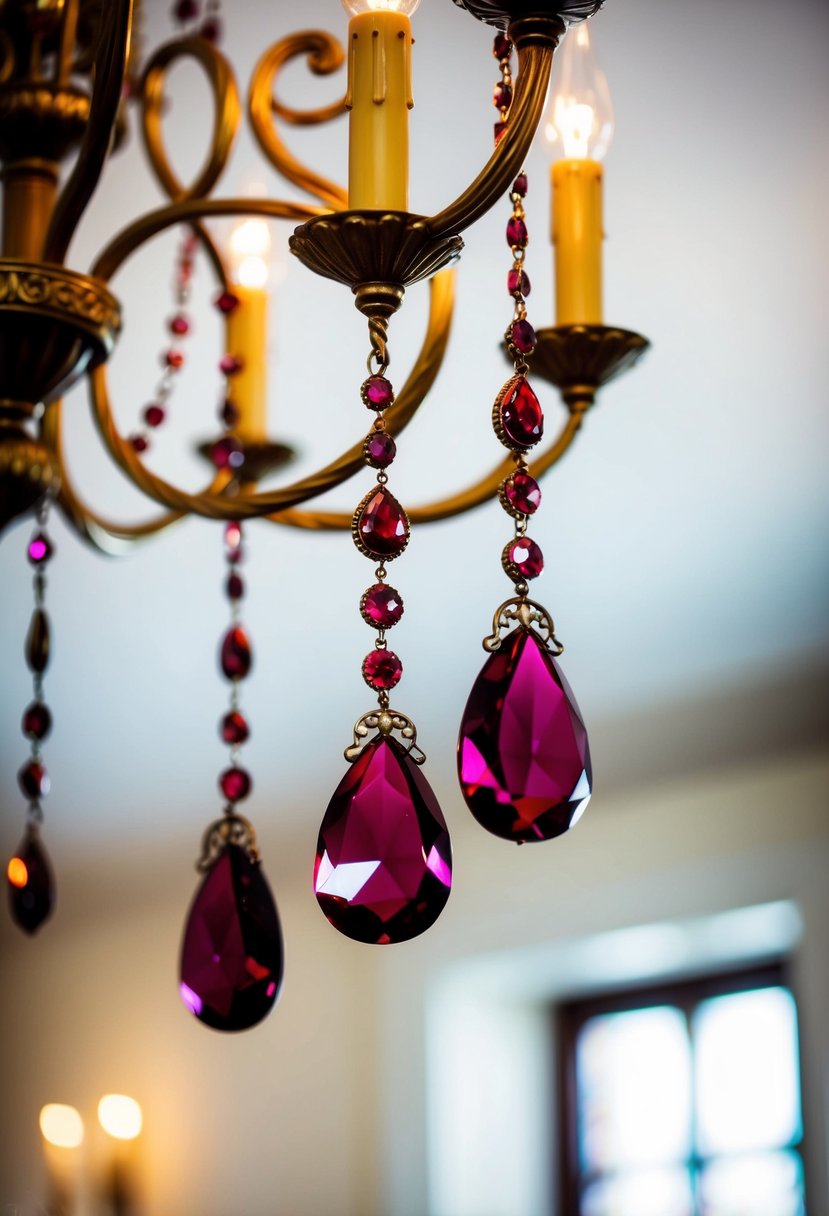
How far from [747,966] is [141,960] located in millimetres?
1337

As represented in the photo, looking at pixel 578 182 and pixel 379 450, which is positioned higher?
pixel 578 182

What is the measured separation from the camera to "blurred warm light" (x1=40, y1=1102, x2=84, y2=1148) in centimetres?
378

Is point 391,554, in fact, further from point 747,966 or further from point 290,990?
point 290,990

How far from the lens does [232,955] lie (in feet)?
3.17

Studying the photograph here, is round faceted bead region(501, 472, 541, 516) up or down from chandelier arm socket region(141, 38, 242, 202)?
down

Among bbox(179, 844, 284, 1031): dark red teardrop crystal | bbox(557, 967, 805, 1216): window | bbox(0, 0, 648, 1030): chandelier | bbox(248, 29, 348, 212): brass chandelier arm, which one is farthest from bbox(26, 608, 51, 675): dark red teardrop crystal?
bbox(557, 967, 805, 1216): window

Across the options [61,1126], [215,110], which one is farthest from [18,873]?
[61,1126]

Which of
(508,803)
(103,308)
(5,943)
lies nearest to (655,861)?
(5,943)

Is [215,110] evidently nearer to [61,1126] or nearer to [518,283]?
[518,283]

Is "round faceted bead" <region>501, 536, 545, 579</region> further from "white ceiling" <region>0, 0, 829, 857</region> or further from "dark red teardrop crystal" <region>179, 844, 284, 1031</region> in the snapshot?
"white ceiling" <region>0, 0, 829, 857</region>

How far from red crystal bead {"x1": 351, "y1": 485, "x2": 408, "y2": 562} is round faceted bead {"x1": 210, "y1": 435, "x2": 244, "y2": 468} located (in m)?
0.47

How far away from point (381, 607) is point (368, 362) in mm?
103

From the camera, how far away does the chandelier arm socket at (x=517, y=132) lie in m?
0.69

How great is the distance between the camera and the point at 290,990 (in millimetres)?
3553
